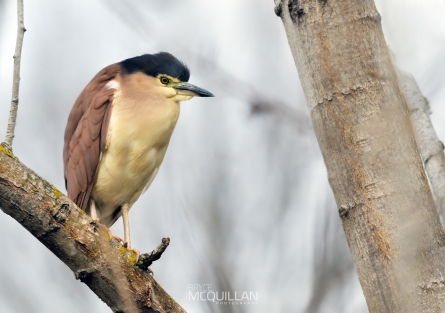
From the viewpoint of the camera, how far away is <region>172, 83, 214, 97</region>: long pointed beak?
14.0ft

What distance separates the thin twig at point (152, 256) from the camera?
2064 millimetres

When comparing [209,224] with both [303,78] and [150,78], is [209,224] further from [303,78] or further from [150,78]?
[150,78]

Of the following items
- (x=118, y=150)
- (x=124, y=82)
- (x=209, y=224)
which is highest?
(x=124, y=82)

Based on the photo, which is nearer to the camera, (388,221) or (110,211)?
(388,221)

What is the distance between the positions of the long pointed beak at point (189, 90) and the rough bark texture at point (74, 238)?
7.32ft

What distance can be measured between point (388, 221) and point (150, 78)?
2.99 m

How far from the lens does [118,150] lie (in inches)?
153

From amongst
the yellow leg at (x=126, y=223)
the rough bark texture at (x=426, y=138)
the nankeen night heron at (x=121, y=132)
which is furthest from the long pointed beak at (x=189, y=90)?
the rough bark texture at (x=426, y=138)

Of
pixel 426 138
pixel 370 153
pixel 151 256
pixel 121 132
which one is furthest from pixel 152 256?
pixel 121 132

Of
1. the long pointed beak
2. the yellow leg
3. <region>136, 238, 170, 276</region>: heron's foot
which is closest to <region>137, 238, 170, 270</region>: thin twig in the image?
<region>136, 238, 170, 276</region>: heron's foot

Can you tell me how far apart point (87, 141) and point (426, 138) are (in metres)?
2.51

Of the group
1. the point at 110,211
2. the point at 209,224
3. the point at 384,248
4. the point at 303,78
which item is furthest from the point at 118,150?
the point at 384,248

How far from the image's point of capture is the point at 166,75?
4344mm

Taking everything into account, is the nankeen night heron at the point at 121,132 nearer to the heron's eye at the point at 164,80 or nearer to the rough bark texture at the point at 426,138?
the heron's eye at the point at 164,80
